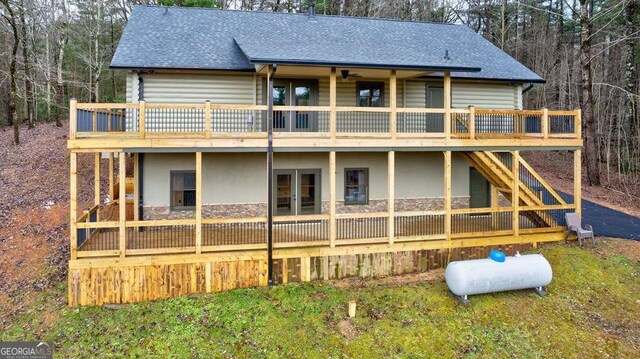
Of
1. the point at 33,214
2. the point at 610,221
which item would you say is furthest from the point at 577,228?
the point at 33,214

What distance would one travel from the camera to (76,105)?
30.5ft

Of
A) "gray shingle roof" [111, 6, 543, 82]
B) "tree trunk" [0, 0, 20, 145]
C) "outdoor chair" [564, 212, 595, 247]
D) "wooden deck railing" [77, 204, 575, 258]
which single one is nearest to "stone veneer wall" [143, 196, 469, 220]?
"wooden deck railing" [77, 204, 575, 258]

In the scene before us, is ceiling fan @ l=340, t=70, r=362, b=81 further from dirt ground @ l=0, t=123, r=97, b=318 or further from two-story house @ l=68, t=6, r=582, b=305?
dirt ground @ l=0, t=123, r=97, b=318

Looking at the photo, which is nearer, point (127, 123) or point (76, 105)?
point (76, 105)

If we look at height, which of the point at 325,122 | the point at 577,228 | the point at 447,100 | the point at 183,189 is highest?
the point at 447,100

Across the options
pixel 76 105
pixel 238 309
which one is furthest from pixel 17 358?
pixel 76 105

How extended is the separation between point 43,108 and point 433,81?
30715 mm

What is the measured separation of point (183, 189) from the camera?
1278cm

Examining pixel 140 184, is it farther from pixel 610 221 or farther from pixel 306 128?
pixel 610 221

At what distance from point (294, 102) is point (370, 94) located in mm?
2814

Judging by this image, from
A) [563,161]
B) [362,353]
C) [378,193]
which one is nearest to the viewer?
[362,353]

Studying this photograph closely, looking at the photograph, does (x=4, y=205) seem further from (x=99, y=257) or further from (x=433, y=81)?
(x=433, y=81)

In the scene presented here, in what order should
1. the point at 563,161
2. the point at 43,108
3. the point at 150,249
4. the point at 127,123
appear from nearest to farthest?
1. the point at 150,249
2. the point at 127,123
3. the point at 563,161
4. the point at 43,108

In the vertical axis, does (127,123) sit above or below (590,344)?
above
